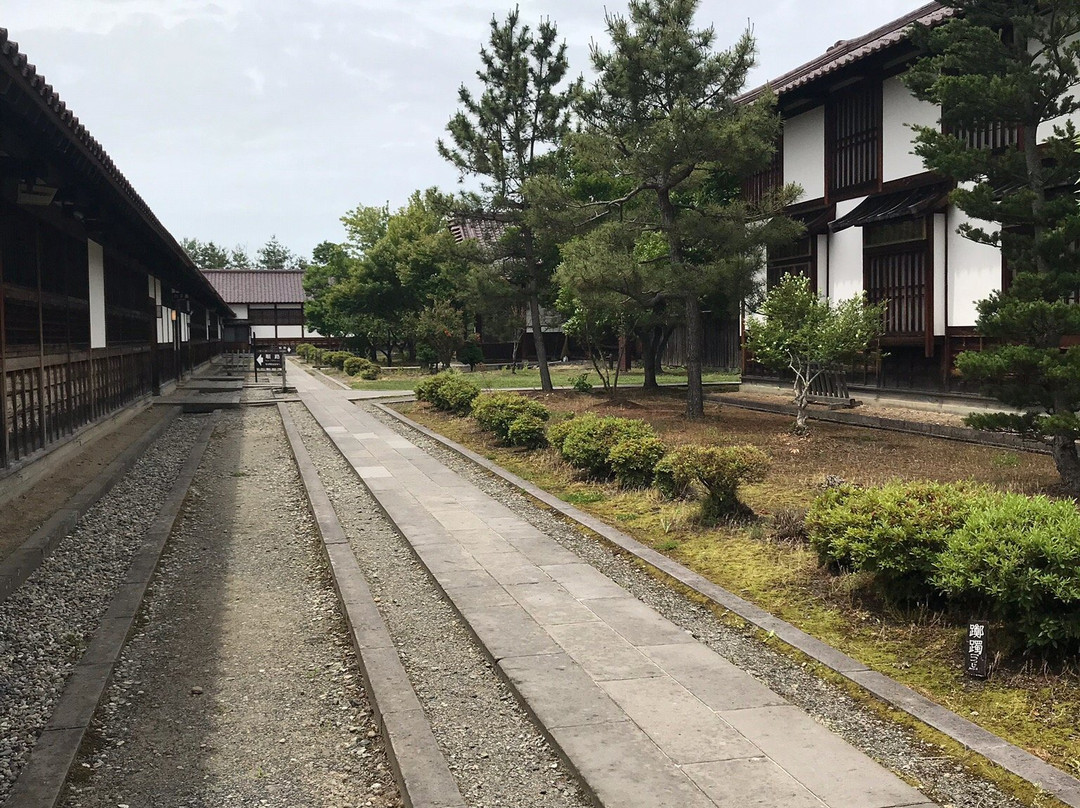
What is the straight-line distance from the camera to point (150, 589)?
6887 millimetres

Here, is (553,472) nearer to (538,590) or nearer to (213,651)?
(538,590)

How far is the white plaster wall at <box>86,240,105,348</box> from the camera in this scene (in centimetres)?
1409

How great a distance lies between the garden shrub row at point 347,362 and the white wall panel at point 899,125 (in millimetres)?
19842

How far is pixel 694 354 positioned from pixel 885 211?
13.7ft

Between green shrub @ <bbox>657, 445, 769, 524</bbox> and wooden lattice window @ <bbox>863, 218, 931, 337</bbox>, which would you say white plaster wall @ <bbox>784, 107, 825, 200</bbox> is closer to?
wooden lattice window @ <bbox>863, 218, 931, 337</bbox>

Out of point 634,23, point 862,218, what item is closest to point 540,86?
point 634,23

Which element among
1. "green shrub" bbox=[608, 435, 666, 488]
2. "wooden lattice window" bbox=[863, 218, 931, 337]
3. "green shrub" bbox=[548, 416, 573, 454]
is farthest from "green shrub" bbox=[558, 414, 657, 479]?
"wooden lattice window" bbox=[863, 218, 931, 337]

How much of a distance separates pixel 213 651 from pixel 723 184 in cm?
1781

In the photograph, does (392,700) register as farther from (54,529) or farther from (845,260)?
(845,260)

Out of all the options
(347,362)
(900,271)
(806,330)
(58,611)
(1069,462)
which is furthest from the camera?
(347,362)

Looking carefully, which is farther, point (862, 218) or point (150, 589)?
point (862, 218)

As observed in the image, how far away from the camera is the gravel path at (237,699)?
3.96 meters

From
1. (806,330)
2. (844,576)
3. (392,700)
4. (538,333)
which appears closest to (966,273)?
(806,330)

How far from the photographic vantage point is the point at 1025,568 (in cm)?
473
